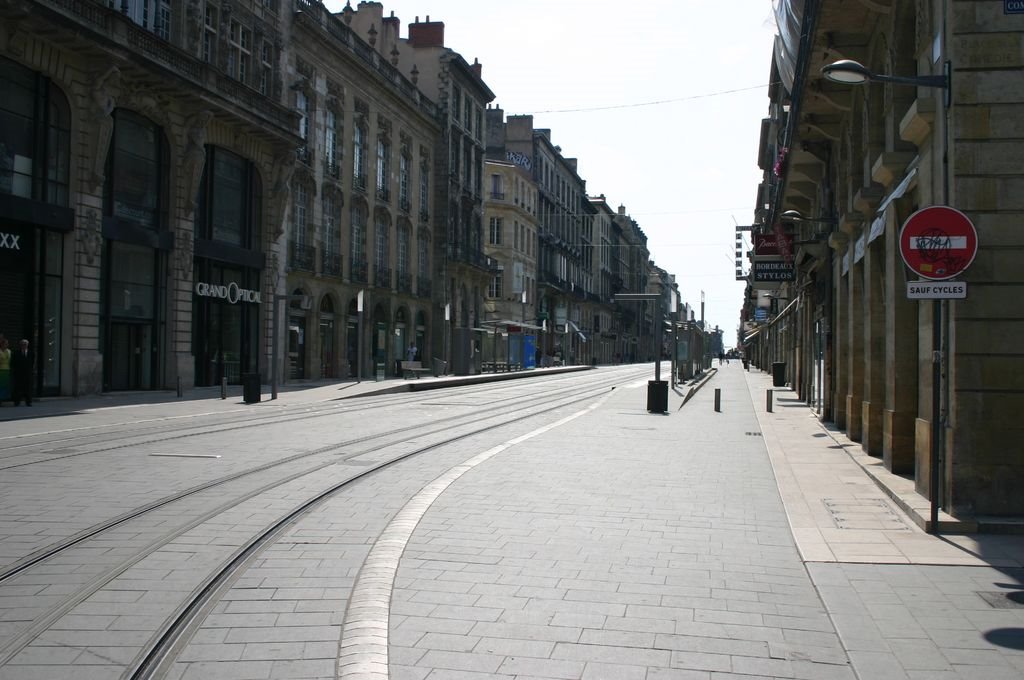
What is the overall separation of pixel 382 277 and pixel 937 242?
133ft

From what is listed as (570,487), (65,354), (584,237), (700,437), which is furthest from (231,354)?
(584,237)

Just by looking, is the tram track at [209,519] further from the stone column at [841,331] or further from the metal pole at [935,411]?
the stone column at [841,331]

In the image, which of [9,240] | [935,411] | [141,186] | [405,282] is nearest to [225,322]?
[141,186]

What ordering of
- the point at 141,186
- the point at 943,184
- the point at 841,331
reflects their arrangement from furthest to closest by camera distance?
the point at 141,186 → the point at 841,331 → the point at 943,184

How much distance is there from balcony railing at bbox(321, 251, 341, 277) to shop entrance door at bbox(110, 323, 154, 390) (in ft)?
41.4

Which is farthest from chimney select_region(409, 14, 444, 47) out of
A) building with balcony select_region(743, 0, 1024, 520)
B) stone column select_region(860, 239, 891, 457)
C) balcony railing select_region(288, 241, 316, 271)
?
stone column select_region(860, 239, 891, 457)

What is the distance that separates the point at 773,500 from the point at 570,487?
6.70 feet

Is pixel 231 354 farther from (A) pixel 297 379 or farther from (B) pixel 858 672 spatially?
(B) pixel 858 672

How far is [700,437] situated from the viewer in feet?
56.5

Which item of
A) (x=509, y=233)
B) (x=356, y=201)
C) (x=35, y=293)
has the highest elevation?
(x=509, y=233)

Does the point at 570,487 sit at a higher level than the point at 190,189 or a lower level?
lower

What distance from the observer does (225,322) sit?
32.3 meters

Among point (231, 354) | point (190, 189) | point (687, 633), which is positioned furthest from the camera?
point (231, 354)

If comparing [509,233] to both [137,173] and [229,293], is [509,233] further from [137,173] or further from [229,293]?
[137,173]
